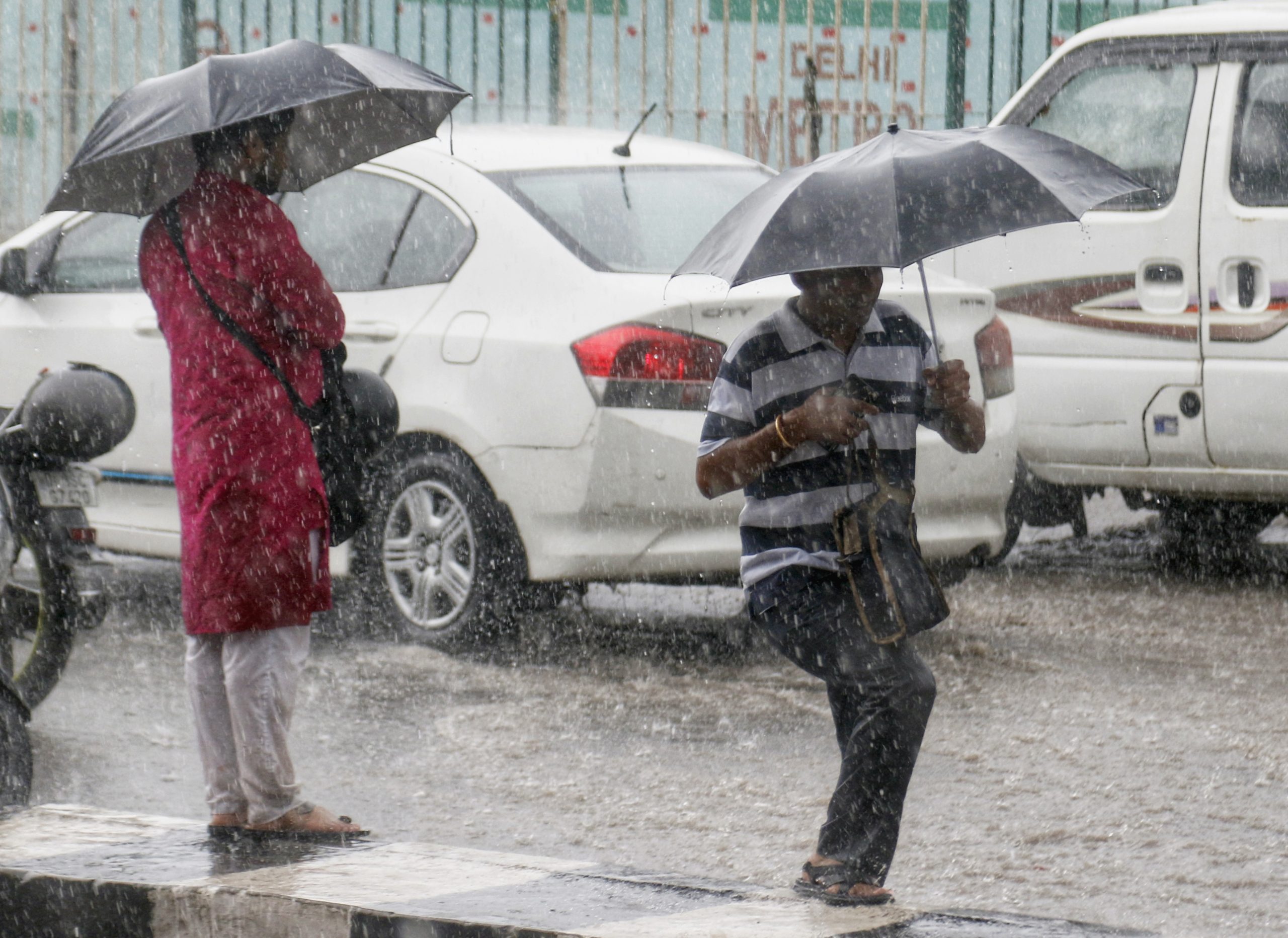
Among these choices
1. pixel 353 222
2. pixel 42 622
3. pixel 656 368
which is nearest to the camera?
pixel 42 622

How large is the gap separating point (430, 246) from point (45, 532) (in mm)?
1958

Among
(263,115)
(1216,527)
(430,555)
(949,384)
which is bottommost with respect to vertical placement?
(1216,527)

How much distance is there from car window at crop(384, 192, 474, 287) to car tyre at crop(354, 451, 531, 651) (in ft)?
2.02

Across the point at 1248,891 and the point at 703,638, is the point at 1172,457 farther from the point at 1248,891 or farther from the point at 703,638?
the point at 1248,891

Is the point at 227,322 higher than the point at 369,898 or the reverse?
higher

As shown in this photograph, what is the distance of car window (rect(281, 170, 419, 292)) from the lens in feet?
23.5

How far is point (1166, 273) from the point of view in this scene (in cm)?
803

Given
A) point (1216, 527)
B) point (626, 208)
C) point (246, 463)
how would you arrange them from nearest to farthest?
point (246, 463) → point (626, 208) → point (1216, 527)

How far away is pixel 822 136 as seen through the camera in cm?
1301

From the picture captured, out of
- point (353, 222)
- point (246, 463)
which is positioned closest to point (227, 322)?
point (246, 463)

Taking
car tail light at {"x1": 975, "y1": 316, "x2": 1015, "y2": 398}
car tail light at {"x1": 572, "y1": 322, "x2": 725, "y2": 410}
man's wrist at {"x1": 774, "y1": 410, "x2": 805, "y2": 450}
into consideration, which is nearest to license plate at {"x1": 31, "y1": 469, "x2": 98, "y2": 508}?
car tail light at {"x1": 572, "y1": 322, "x2": 725, "y2": 410}

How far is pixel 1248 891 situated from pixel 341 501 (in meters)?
2.13

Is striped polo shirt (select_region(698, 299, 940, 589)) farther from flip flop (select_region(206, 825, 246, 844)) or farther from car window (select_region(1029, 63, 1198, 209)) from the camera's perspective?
car window (select_region(1029, 63, 1198, 209))

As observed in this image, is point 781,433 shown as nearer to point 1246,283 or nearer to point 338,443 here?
point 338,443
